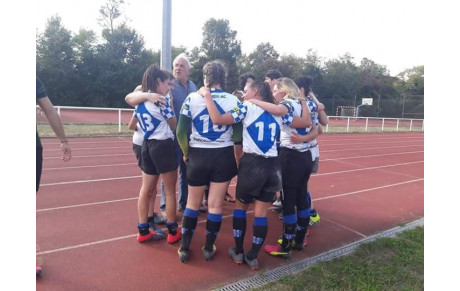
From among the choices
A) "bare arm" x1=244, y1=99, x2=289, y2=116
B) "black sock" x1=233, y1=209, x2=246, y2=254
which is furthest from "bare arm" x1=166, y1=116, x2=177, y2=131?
"black sock" x1=233, y1=209, x2=246, y2=254

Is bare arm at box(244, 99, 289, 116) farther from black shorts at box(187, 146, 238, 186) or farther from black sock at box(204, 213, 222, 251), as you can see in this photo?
black sock at box(204, 213, 222, 251)

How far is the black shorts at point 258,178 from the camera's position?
293 cm

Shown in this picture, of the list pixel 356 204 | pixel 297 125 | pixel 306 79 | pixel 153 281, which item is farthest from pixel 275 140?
pixel 356 204

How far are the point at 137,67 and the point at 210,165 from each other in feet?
104

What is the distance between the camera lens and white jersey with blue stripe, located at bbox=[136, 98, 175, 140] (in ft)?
10.4

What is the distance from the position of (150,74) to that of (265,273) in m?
2.21

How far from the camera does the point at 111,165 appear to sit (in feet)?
25.3

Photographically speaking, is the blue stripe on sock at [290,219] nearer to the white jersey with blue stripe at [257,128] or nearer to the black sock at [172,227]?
the white jersey with blue stripe at [257,128]

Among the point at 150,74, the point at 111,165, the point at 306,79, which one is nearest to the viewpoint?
the point at 150,74

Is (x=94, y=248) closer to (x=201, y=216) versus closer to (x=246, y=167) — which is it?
(x=201, y=216)

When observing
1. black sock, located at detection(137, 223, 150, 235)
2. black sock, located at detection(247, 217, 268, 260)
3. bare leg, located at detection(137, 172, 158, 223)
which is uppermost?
bare leg, located at detection(137, 172, 158, 223)

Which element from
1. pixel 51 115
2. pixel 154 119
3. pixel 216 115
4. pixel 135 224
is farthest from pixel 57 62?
pixel 216 115

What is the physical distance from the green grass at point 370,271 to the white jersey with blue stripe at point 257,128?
45.3 inches

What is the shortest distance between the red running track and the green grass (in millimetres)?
329
